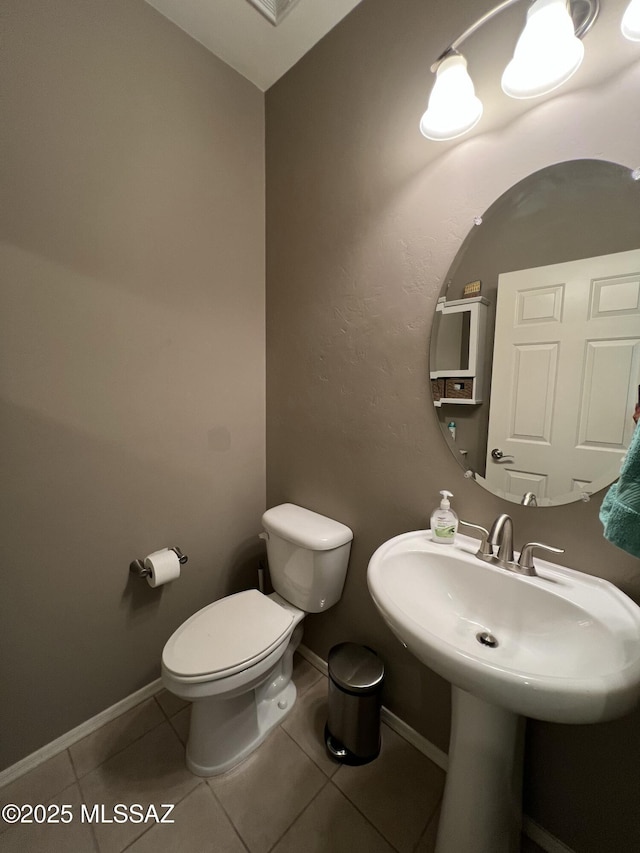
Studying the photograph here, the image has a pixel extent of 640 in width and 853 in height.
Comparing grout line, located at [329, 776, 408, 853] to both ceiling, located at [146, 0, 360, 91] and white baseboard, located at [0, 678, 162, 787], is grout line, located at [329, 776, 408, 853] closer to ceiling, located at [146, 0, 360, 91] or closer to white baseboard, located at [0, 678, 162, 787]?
white baseboard, located at [0, 678, 162, 787]

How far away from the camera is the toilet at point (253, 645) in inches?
38.6

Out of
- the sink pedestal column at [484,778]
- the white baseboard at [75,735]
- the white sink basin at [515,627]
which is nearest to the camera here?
the white sink basin at [515,627]

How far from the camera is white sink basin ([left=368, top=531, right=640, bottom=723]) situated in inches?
19.5

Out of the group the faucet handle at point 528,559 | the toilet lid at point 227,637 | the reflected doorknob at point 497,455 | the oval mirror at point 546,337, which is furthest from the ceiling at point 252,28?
the toilet lid at point 227,637

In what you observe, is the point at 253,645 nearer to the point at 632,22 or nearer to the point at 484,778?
the point at 484,778

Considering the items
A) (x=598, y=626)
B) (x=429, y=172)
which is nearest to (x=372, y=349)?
(x=429, y=172)

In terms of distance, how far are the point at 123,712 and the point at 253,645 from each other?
29.4 inches

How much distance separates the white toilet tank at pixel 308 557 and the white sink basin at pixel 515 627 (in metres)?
0.35

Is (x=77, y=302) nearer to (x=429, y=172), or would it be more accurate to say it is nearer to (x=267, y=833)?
(x=429, y=172)

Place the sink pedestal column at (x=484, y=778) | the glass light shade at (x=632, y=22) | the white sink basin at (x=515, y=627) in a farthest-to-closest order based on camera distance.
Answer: the sink pedestal column at (x=484, y=778) → the glass light shade at (x=632, y=22) → the white sink basin at (x=515, y=627)

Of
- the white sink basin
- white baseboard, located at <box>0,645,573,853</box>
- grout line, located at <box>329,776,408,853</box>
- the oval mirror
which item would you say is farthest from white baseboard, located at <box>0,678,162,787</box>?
the oval mirror

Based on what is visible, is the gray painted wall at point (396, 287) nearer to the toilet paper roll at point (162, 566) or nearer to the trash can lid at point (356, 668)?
the trash can lid at point (356, 668)

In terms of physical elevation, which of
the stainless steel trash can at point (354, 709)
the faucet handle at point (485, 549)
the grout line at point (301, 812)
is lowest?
the grout line at point (301, 812)

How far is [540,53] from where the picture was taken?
2.32 feet
